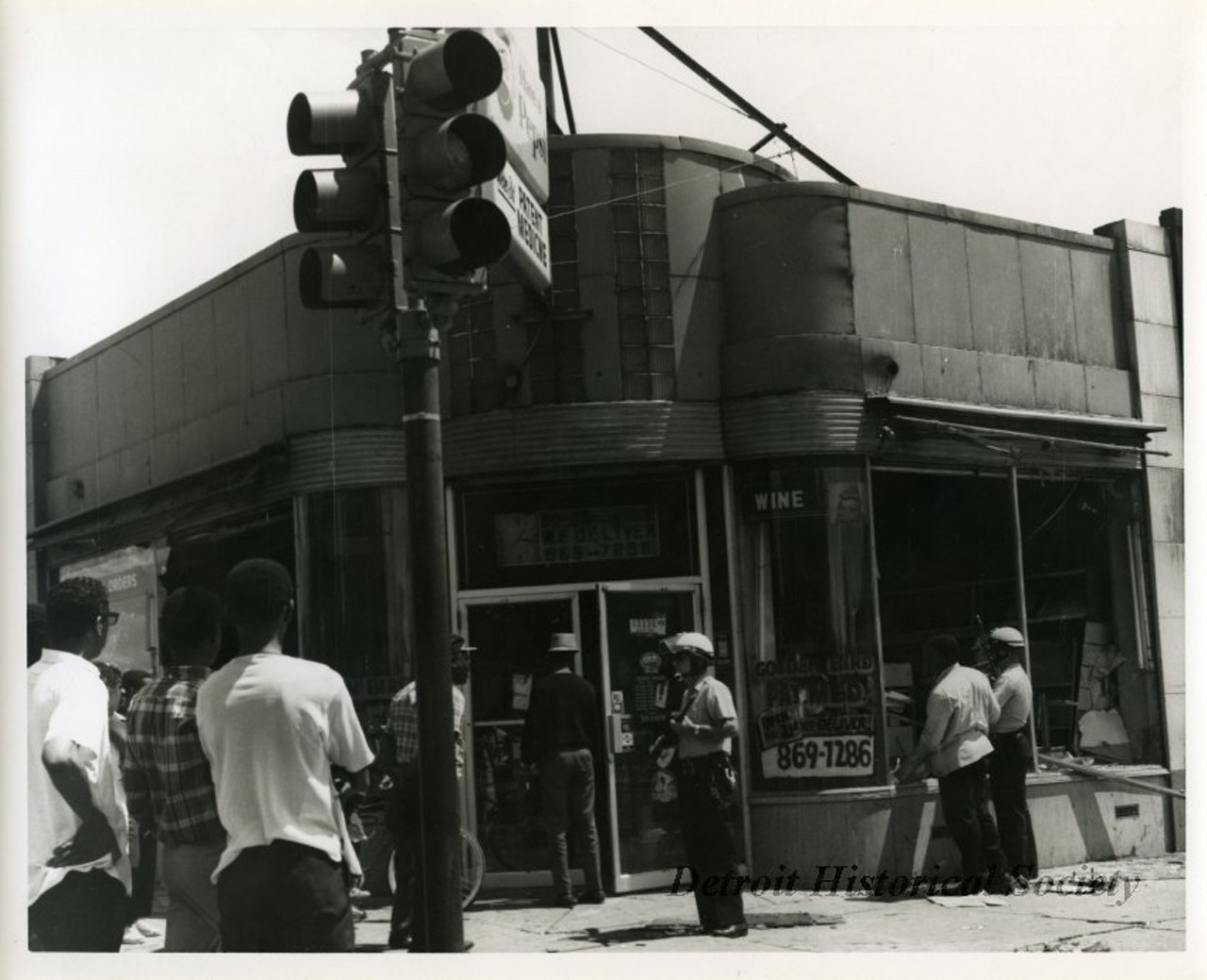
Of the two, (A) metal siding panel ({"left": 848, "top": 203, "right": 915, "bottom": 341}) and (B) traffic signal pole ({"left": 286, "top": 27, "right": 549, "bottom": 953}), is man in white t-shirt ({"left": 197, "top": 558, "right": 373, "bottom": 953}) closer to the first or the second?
(B) traffic signal pole ({"left": 286, "top": 27, "right": 549, "bottom": 953})

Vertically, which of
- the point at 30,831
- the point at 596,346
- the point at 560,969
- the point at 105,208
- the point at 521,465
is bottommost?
the point at 560,969

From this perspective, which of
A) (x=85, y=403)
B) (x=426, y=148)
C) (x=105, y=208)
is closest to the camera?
(x=426, y=148)

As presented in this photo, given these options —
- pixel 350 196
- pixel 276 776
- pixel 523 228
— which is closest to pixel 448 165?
pixel 350 196

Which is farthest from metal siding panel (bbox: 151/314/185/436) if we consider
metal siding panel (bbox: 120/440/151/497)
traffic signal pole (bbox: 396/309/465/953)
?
traffic signal pole (bbox: 396/309/465/953)

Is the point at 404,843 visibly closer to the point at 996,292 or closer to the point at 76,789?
the point at 76,789

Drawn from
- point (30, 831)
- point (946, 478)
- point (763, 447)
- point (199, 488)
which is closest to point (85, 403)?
point (199, 488)

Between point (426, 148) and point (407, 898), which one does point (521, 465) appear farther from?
point (426, 148)

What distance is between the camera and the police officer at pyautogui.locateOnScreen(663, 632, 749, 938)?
8375mm

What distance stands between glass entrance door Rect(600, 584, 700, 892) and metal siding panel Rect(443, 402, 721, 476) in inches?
35.5

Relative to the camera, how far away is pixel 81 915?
22.8 feet

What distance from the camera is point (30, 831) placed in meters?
8.09

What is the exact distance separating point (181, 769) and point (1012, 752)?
5787mm

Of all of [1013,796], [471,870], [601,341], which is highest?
[601,341]

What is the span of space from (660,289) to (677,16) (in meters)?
2.12
